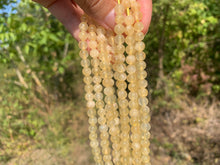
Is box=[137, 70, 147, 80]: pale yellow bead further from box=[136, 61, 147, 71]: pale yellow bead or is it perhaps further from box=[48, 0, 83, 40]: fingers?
box=[48, 0, 83, 40]: fingers

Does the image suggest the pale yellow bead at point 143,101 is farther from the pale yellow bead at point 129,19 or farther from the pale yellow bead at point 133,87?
the pale yellow bead at point 129,19

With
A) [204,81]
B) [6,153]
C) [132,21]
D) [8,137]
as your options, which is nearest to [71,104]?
[8,137]

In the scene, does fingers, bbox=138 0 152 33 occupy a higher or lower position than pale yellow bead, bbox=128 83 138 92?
higher

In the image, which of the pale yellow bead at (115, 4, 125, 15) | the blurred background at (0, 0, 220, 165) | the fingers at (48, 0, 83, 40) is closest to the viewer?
the pale yellow bead at (115, 4, 125, 15)

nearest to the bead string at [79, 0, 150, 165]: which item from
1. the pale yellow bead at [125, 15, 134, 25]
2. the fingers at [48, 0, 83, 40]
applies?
the pale yellow bead at [125, 15, 134, 25]

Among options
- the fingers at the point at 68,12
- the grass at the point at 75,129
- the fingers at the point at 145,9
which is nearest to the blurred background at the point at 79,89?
the grass at the point at 75,129

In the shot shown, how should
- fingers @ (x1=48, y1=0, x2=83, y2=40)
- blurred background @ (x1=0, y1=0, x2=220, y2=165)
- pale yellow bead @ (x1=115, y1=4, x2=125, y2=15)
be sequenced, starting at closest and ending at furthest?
pale yellow bead @ (x1=115, y1=4, x2=125, y2=15)
fingers @ (x1=48, y1=0, x2=83, y2=40)
blurred background @ (x1=0, y1=0, x2=220, y2=165)

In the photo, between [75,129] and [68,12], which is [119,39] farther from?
[75,129]
